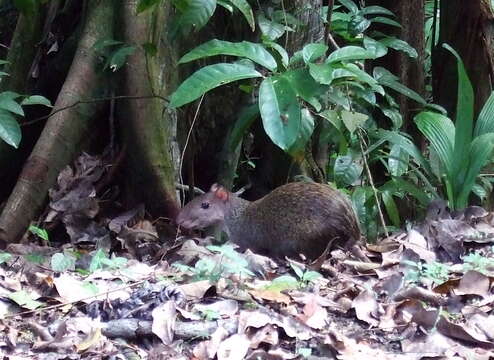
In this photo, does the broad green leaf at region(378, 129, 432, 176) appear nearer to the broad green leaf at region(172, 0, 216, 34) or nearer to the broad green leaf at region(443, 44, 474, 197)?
the broad green leaf at region(443, 44, 474, 197)

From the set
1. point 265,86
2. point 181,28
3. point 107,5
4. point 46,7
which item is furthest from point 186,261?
point 46,7

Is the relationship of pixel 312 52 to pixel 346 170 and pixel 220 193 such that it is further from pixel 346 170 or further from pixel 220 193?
pixel 346 170

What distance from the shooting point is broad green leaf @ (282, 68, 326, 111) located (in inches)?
164

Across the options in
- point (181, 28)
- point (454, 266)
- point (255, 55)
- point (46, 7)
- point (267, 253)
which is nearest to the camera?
point (454, 266)

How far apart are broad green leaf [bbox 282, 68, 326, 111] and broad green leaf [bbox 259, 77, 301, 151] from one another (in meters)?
0.04

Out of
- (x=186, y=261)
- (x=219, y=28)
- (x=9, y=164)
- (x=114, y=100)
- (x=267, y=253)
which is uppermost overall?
(x=219, y=28)

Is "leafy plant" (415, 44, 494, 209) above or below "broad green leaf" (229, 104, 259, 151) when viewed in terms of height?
below

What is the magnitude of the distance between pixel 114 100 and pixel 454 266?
9.77ft

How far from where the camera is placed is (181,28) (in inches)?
186

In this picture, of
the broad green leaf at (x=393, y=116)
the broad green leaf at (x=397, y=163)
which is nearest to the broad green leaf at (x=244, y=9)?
the broad green leaf at (x=397, y=163)

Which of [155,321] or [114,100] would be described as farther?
[114,100]

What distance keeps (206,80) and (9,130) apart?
1.22 metres

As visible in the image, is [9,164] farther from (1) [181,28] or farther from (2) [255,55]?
(2) [255,55]

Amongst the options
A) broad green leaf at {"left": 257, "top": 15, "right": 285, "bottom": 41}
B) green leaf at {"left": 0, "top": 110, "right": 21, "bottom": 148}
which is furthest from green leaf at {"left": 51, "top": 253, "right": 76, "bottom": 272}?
broad green leaf at {"left": 257, "top": 15, "right": 285, "bottom": 41}
